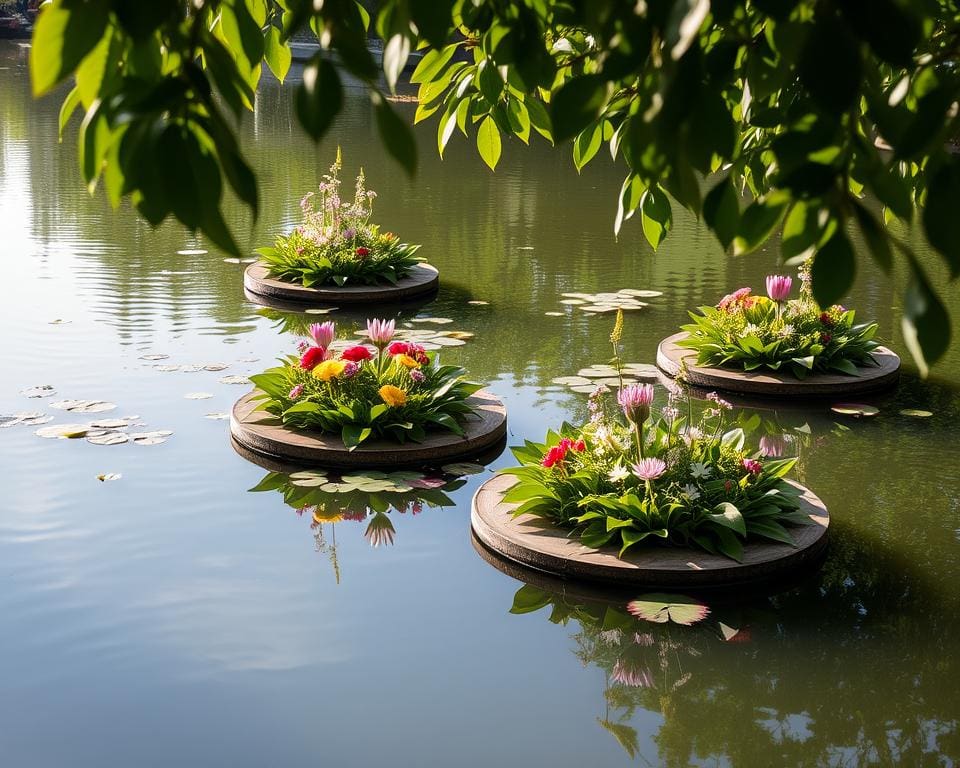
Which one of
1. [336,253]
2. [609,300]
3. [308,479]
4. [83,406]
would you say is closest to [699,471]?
[308,479]

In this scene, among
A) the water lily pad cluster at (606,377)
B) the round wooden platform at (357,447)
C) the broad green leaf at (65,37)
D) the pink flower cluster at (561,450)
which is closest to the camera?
the broad green leaf at (65,37)

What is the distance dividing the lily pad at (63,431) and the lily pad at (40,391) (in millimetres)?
600

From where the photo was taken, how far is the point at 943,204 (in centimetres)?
129

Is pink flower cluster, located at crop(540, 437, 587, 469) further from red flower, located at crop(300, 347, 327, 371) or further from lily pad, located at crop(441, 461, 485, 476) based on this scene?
red flower, located at crop(300, 347, 327, 371)

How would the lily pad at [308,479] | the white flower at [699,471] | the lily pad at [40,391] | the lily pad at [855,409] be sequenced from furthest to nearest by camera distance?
1. the lily pad at [855,409]
2. the lily pad at [40,391]
3. the lily pad at [308,479]
4. the white flower at [699,471]

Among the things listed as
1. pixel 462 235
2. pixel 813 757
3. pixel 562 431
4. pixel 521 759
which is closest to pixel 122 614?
pixel 521 759

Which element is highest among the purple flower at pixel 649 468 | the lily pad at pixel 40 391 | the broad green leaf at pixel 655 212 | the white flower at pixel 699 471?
the broad green leaf at pixel 655 212

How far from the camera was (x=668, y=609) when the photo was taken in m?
4.76

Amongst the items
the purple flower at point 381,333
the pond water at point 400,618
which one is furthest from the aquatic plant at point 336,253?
the purple flower at point 381,333

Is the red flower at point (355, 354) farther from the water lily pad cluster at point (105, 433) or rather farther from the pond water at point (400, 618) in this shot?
the water lily pad cluster at point (105, 433)

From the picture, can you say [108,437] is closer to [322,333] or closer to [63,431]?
[63,431]

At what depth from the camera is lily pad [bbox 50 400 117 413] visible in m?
6.96

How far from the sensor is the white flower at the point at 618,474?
16.7 feet

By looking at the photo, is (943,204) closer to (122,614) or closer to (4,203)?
(122,614)
